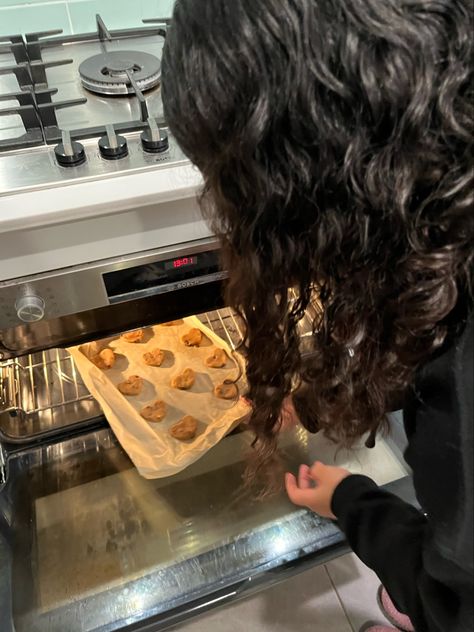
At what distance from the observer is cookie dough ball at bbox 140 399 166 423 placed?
3.40ft

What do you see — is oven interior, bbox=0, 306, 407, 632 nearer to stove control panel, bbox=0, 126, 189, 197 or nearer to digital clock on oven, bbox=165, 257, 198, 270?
digital clock on oven, bbox=165, 257, 198, 270

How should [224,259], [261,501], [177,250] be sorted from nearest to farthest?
[224,259] < [177,250] < [261,501]

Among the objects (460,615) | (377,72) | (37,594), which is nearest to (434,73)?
(377,72)

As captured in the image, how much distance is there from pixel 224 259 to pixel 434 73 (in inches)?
9.4

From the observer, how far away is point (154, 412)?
104 cm

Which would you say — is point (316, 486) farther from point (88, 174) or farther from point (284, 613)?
point (88, 174)

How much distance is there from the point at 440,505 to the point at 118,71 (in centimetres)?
68

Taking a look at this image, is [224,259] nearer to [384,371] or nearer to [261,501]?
[384,371]

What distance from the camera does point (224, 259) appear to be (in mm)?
518

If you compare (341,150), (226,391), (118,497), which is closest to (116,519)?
(118,497)

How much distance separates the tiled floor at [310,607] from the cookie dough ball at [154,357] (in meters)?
0.51

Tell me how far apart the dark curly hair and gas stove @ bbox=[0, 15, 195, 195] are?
19cm

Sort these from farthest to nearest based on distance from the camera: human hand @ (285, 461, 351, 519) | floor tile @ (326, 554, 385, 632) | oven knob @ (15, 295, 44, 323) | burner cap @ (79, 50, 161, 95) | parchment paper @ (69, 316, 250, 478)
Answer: floor tile @ (326, 554, 385, 632), parchment paper @ (69, 316, 250, 478), human hand @ (285, 461, 351, 519), burner cap @ (79, 50, 161, 95), oven knob @ (15, 295, 44, 323)

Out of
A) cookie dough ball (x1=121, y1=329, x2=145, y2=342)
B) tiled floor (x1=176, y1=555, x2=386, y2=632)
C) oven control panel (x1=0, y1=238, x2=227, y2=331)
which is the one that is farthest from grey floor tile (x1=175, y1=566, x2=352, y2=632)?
oven control panel (x1=0, y1=238, x2=227, y2=331)
